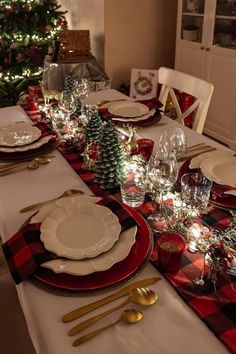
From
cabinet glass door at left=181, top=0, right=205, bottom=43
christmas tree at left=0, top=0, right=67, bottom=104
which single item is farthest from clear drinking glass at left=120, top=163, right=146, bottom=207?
christmas tree at left=0, top=0, right=67, bottom=104

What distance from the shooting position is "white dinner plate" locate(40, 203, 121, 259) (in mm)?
733

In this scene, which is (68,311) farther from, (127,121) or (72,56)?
(72,56)

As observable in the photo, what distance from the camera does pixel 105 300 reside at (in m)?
0.65

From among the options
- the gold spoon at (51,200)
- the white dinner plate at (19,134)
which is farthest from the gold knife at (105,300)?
the white dinner plate at (19,134)

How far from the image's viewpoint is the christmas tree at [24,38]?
307 centimetres

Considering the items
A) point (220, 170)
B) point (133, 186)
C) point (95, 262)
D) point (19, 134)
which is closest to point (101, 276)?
point (95, 262)

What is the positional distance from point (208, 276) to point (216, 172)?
1.32ft

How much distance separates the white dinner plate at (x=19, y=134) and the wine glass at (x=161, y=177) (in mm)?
512

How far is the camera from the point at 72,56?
9.91 ft

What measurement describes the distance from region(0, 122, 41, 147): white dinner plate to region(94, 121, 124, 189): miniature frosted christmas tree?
35 centimetres

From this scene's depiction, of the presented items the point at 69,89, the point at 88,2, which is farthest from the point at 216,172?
the point at 88,2

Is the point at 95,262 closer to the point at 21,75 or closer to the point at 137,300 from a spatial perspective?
the point at 137,300

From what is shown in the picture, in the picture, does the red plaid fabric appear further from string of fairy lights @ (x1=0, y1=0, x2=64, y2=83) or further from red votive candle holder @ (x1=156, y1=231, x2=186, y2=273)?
string of fairy lights @ (x1=0, y1=0, x2=64, y2=83)

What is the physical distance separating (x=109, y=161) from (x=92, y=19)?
2746 millimetres
